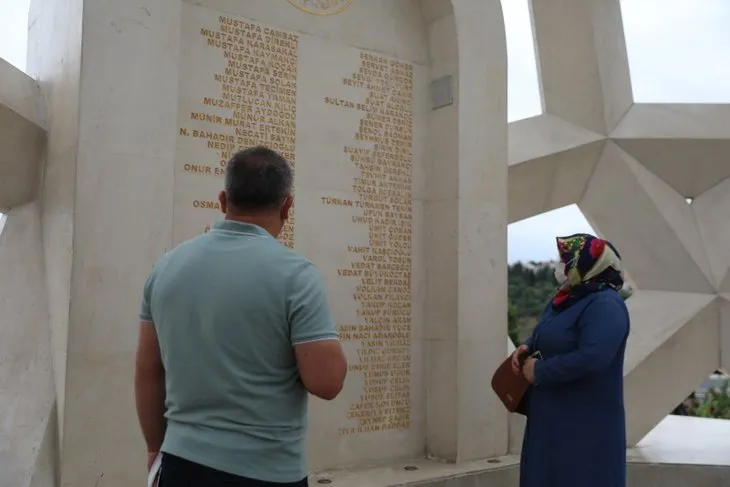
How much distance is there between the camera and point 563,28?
5676 mm

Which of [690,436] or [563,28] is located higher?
[563,28]

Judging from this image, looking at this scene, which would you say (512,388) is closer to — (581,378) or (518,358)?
(518,358)

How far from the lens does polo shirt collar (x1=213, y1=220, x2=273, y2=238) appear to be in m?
1.63

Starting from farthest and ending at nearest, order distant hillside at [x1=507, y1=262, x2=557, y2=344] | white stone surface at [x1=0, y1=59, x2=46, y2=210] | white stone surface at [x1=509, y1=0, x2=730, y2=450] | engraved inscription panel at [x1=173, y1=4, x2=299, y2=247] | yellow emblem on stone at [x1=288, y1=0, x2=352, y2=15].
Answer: distant hillside at [x1=507, y1=262, x2=557, y2=344], white stone surface at [x1=509, y1=0, x2=730, y2=450], yellow emblem on stone at [x1=288, y1=0, x2=352, y2=15], engraved inscription panel at [x1=173, y1=4, x2=299, y2=247], white stone surface at [x1=0, y1=59, x2=46, y2=210]

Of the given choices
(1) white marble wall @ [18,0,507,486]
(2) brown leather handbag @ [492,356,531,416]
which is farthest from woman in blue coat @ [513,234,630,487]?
(1) white marble wall @ [18,0,507,486]

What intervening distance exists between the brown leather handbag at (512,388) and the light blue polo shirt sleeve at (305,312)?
60.6 inches

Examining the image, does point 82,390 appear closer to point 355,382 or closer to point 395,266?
point 355,382

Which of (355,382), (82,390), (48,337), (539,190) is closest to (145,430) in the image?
(82,390)

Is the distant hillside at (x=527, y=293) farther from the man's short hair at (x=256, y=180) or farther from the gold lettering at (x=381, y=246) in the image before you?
the man's short hair at (x=256, y=180)

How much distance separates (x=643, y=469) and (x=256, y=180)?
3.93 metres

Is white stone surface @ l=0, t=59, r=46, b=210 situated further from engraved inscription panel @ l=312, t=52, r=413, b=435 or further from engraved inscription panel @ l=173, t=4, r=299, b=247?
engraved inscription panel @ l=312, t=52, r=413, b=435

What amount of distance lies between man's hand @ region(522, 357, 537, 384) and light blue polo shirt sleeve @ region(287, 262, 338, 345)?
1393 millimetres

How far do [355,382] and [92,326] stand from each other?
1602 millimetres

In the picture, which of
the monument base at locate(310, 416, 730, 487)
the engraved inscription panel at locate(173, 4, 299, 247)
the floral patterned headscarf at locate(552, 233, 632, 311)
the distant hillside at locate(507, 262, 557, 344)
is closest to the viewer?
the floral patterned headscarf at locate(552, 233, 632, 311)
